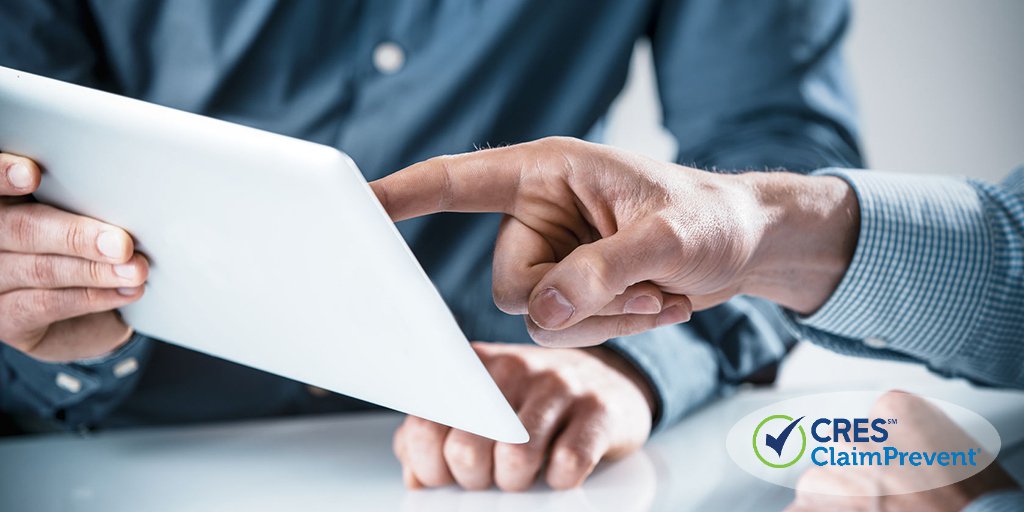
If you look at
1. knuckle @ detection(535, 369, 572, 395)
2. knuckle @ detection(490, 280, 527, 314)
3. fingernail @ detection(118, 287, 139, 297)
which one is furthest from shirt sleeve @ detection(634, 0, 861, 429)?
fingernail @ detection(118, 287, 139, 297)

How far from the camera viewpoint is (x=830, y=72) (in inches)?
26.2

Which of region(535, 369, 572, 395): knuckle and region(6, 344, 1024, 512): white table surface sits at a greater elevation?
region(535, 369, 572, 395): knuckle

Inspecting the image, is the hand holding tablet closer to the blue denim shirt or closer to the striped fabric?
the blue denim shirt

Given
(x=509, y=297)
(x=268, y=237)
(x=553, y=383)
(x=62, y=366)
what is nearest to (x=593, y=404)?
(x=553, y=383)

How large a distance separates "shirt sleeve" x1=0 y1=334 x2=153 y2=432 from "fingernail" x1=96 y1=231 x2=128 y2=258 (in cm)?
17

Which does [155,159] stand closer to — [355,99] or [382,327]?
Answer: [382,327]

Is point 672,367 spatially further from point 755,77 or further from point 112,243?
point 112,243

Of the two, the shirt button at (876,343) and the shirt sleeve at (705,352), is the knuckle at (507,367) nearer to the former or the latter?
the shirt sleeve at (705,352)

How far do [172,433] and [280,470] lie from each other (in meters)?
0.11

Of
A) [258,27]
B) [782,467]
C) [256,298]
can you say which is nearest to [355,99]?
[258,27]

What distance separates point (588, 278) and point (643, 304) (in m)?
0.05

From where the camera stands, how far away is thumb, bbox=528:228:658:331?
1.16ft

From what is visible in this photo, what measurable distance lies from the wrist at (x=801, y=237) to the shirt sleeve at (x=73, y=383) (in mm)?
408

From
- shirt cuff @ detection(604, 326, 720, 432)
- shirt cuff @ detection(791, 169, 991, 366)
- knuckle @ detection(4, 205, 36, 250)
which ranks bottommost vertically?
shirt cuff @ detection(604, 326, 720, 432)
